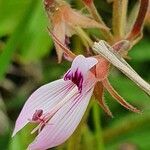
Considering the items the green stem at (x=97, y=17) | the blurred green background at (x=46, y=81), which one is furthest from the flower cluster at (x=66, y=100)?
the blurred green background at (x=46, y=81)

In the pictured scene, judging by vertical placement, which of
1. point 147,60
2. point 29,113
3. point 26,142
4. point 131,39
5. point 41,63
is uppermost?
point 29,113

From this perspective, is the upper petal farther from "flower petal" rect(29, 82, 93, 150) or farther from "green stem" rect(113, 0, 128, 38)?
"green stem" rect(113, 0, 128, 38)

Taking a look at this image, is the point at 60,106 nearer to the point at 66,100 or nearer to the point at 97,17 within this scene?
the point at 66,100

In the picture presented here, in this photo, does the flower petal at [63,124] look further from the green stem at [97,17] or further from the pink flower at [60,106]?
the green stem at [97,17]

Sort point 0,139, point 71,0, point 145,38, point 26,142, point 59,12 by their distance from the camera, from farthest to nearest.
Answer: point 145,38
point 0,139
point 71,0
point 26,142
point 59,12

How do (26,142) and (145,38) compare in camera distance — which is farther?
(145,38)

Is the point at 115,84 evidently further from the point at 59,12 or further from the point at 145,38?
the point at 59,12

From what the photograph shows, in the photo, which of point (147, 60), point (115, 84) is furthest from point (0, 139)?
point (147, 60)

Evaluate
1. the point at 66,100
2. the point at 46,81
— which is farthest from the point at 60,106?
the point at 46,81
